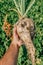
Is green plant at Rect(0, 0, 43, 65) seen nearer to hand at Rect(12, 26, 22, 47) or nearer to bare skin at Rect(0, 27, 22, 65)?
hand at Rect(12, 26, 22, 47)

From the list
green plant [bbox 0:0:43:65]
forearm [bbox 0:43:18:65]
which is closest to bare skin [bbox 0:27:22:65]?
forearm [bbox 0:43:18:65]

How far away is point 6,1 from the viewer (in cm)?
411

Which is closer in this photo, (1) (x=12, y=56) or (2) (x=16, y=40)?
(1) (x=12, y=56)

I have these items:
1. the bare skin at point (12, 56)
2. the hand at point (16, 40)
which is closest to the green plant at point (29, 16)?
the hand at point (16, 40)

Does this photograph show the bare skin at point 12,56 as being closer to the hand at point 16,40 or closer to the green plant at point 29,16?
the hand at point 16,40

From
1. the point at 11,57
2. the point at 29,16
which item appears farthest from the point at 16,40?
the point at 29,16

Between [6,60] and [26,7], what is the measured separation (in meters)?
0.76

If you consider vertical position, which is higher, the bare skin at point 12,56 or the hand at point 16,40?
the hand at point 16,40

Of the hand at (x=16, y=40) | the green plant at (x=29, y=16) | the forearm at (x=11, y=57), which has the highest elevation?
the hand at (x=16, y=40)

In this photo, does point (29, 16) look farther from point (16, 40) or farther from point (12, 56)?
point (12, 56)

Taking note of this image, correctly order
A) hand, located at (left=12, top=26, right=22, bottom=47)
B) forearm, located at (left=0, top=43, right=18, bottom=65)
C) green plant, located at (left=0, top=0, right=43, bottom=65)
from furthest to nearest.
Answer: green plant, located at (left=0, top=0, right=43, bottom=65) → hand, located at (left=12, top=26, right=22, bottom=47) → forearm, located at (left=0, top=43, right=18, bottom=65)

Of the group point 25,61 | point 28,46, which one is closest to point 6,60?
point 28,46

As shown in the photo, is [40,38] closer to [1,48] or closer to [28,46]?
[1,48]

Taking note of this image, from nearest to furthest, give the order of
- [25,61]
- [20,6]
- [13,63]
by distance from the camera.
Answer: [13,63], [20,6], [25,61]
